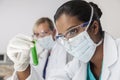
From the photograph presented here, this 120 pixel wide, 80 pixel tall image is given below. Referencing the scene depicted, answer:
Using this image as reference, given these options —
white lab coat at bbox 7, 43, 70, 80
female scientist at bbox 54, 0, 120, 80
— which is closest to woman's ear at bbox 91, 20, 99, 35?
female scientist at bbox 54, 0, 120, 80

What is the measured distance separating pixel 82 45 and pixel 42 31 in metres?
0.73

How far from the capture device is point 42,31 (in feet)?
6.06

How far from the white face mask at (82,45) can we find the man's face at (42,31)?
686 millimetres

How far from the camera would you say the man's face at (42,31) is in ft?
6.01

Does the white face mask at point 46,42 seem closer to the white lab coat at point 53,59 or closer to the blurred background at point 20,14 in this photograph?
the white lab coat at point 53,59

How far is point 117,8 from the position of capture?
2391mm

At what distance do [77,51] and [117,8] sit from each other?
4.48 feet

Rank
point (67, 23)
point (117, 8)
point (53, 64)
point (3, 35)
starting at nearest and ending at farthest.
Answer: point (67, 23)
point (53, 64)
point (117, 8)
point (3, 35)

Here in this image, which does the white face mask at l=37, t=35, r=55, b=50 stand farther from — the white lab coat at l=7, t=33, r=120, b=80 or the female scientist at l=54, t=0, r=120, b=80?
the female scientist at l=54, t=0, r=120, b=80

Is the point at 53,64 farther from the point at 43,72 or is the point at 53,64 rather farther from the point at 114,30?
the point at 114,30

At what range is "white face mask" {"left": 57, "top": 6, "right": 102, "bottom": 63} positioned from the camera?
113 centimetres

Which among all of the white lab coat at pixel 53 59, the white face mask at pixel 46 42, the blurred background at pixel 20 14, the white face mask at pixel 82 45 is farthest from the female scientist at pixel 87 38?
the blurred background at pixel 20 14

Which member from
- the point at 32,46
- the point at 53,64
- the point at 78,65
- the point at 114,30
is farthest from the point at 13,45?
the point at 114,30

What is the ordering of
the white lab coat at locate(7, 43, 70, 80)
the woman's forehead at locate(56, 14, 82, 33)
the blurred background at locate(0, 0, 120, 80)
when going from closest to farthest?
the woman's forehead at locate(56, 14, 82, 33) < the white lab coat at locate(7, 43, 70, 80) < the blurred background at locate(0, 0, 120, 80)
